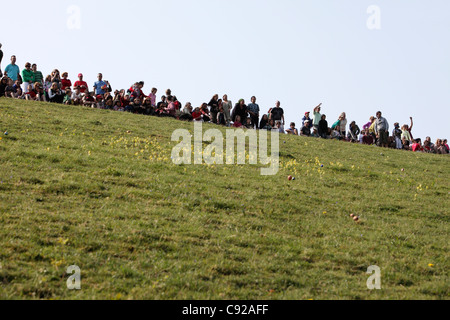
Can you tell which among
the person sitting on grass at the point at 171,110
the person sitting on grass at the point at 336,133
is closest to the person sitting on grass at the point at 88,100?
the person sitting on grass at the point at 171,110

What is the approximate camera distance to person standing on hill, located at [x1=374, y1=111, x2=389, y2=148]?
37375 mm

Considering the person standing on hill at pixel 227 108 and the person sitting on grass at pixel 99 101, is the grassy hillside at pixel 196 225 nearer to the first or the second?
the person sitting on grass at pixel 99 101

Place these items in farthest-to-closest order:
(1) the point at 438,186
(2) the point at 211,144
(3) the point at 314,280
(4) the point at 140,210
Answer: (2) the point at 211,144
(1) the point at 438,186
(4) the point at 140,210
(3) the point at 314,280

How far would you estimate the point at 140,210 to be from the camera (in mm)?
14953

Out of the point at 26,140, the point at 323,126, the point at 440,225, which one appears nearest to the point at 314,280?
the point at 440,225

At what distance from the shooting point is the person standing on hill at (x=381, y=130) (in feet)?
123

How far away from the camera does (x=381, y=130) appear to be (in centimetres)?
3750

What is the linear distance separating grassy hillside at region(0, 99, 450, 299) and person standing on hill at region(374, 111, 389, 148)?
489 inches

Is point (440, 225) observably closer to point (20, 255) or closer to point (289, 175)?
point (289, 175)

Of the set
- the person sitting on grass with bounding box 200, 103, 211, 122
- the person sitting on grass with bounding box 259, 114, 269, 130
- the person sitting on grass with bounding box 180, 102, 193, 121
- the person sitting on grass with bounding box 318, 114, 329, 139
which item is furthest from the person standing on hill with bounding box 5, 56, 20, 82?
the person sitting on grass with bounding box 318, 114, 329, 139

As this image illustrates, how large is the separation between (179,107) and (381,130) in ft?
46.6

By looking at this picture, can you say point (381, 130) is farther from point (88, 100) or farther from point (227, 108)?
point (88, 100)
